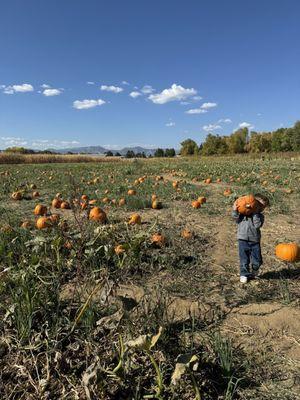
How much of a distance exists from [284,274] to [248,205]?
1087mm

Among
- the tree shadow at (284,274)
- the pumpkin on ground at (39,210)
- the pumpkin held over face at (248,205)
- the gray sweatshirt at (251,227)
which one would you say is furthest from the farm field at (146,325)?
the pumpkin on ground at (39,210)

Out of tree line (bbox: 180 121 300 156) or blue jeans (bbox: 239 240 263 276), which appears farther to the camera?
tree line (bbox: 180 121 300 156)

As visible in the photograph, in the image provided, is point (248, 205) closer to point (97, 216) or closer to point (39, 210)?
point (97, 216)

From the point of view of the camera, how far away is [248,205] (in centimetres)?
437

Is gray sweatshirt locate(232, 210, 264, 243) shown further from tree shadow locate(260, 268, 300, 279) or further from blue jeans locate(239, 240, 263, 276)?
tree shadow locate(260, 268, 300, 279)

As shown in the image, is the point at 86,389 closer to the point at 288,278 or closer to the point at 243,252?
the point at 243,252

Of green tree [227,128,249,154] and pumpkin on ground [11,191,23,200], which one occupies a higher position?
green tree [227,128,249,154]

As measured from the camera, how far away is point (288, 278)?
175 inches

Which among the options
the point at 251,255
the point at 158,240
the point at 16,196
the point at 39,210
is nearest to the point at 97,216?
the point at 158,240

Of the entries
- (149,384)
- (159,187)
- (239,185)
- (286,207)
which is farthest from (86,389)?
(239,185)

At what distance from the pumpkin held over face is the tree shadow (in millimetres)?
859

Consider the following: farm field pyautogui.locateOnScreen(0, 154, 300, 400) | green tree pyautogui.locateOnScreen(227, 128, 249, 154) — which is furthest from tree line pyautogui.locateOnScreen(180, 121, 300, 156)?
farm field pyautogui.locateOnScreen(0, 154, 300, 400)

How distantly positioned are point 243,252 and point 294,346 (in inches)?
61.5

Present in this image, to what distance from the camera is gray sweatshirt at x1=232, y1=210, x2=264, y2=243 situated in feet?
14.4
